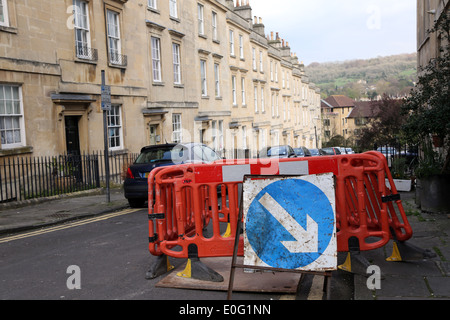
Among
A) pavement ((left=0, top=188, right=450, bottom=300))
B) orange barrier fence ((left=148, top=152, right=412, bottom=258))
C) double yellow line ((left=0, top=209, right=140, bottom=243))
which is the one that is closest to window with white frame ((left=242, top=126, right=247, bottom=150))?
pavement ((left=0, top=188, right=450, bottom=300))

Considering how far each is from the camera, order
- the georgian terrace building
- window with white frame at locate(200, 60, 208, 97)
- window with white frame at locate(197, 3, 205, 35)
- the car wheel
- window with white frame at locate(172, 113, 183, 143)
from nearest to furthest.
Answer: the car wheel
the georgian terrace building
window with white frame at locate(172, 113, 183, 143)
window with white frame at locate(197, 3, 205, 35)
window with white frame at locate(200, 60, 208, 97)

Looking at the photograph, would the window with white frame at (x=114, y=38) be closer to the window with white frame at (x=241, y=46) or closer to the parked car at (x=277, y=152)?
the parked car at (x=277, y=152)

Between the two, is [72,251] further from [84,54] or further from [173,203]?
[84,54]

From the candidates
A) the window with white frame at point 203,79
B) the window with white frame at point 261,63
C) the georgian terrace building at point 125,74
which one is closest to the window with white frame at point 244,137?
the georgian terrace building at point 125,74

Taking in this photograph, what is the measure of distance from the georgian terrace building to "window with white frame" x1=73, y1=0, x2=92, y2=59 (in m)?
0.04

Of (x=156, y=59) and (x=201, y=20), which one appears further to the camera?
(x=201, y=20)

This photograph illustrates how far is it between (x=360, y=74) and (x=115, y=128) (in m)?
178

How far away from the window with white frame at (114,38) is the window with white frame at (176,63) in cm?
542

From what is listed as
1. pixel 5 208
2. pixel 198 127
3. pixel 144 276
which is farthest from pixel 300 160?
pixel 198 127

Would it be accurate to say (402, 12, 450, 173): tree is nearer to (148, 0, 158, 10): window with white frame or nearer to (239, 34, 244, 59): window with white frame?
(148, 0, 158, 10): window with white frame

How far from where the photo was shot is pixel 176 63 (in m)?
24.8

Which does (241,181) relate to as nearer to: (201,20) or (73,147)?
(73,147)

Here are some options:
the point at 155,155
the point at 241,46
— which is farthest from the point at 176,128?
the point at 241,46

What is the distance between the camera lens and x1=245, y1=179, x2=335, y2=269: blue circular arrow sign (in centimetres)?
439
